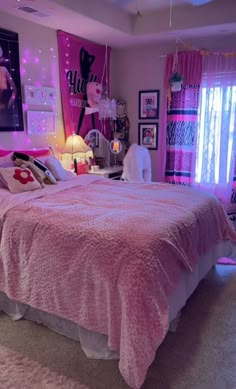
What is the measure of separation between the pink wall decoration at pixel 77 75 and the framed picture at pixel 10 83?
0.69 m

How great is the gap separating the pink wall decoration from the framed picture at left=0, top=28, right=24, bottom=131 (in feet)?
2.27

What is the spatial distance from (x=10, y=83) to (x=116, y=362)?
8.96 feet

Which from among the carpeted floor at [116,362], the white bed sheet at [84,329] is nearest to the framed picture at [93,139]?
the white bed sheet at [84,329]

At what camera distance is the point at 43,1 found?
289 centimetres

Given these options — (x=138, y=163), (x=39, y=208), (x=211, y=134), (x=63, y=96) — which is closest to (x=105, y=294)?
(x=39, y=208)

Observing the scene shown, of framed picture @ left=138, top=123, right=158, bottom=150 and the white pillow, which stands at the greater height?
framed picture @ left=138, top=123, right=158, bottom=150

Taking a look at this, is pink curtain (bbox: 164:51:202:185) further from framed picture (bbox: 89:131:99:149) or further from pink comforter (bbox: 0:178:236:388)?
pink comforter (bbox: 0:178:236:388)

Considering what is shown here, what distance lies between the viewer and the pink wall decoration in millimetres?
3961

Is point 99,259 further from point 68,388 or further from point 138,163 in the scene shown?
point 138,163

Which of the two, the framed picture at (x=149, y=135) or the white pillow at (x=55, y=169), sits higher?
the framed picture at (x=149, y=135)

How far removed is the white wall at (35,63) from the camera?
3.35m

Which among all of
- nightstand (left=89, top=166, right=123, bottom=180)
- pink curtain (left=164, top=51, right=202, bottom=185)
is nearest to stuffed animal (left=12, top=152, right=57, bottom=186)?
nightstand (left=89, top=166, right=123, bottom=180)

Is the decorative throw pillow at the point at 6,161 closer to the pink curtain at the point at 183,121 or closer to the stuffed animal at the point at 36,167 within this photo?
the stuffed animal at the point at 36,167

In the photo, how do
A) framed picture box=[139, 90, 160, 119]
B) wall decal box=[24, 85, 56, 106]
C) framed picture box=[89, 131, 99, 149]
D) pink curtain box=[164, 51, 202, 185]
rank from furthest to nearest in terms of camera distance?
framed picture box=[139, 90, 160, 119], framed picture box=[89, 131, 99, 149], pink curtain box=[164, 51, 202, 185], wall decal box=[24, 85, 56, 106]
